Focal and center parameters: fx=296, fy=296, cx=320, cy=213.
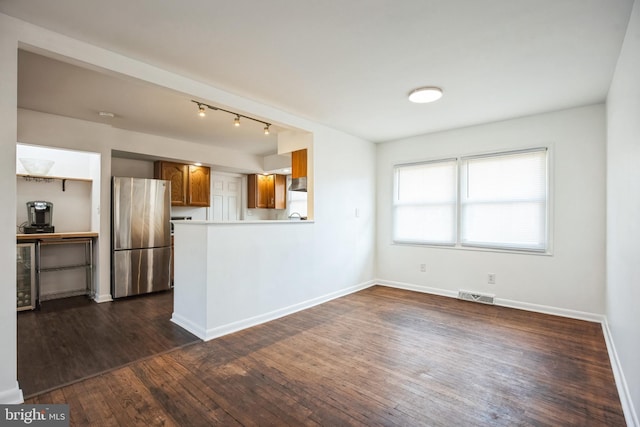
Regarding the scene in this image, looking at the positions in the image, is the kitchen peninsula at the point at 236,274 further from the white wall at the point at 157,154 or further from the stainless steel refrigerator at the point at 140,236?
the stainless steel refrigerator at the point at 140,236

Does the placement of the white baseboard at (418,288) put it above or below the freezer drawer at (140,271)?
below

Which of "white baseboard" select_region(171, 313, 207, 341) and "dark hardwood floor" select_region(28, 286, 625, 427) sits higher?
"white baseboard" select_region(171, 313, 207, 341)

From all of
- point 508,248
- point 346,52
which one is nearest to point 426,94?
point 346,52

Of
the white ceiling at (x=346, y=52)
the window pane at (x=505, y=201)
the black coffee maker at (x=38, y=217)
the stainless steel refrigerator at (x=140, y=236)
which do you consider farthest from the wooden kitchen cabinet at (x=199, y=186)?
the window pane at (x=505, y=201)

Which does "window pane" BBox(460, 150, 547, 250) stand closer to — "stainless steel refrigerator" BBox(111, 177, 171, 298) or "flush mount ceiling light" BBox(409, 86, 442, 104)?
"flush mount ceiling light" BBox(409, 86, 442, 104)

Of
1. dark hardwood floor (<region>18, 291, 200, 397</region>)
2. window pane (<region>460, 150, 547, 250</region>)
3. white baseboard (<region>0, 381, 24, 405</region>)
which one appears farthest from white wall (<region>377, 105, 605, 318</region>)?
white baseboard (<region>0, 381, 24, 405</region>)

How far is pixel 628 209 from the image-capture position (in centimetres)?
197

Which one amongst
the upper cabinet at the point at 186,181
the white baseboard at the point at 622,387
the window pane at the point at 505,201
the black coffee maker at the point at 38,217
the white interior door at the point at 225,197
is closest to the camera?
the white baseboard at the point at 622,387

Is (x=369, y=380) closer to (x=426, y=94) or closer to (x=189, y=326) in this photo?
(x=189, y=326)

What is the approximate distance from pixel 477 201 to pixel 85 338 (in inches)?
197

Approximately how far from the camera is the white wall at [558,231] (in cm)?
343

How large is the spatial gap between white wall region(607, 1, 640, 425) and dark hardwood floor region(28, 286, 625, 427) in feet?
1.15

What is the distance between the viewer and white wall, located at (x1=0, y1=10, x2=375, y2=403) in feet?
6.22

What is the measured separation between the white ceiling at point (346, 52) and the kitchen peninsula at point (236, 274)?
1.51 m
